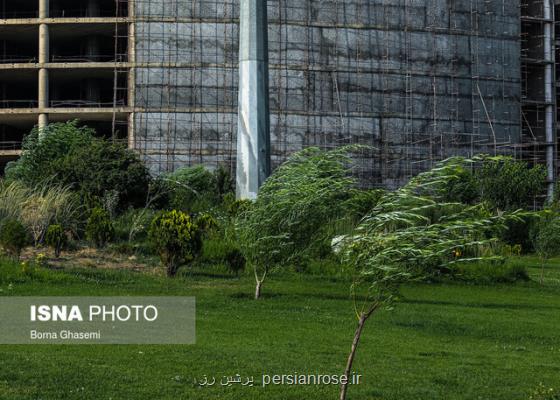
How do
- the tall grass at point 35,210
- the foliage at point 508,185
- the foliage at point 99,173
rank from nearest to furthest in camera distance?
the tall grass at point 35,210 → the foliage at point 99,173 → the foliage at point 508,185

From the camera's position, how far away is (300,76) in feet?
159

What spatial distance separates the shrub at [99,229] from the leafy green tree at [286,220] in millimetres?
6428

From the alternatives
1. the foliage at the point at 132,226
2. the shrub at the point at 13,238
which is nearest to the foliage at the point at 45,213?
the foliage at the point at 132,226

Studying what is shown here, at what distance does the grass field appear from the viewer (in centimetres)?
1007

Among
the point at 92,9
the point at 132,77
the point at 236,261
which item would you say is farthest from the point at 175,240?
the point at 92,9

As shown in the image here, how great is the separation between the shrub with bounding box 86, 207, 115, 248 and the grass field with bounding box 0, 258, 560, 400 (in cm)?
409

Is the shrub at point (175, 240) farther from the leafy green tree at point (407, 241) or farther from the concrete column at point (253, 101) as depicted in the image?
the leafy green tree at point (407, 241)

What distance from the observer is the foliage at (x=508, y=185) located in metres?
44.6

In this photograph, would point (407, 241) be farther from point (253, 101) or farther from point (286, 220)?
point (253, 101)

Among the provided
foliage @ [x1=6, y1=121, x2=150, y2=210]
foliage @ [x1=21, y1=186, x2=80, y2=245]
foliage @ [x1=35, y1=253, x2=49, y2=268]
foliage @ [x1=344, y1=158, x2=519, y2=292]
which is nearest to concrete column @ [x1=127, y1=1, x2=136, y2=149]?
foliage @ [x1=6, y1=121, x2=150, y2=210]

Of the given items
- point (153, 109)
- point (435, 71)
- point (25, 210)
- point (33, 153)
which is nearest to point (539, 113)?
point (435, 71)

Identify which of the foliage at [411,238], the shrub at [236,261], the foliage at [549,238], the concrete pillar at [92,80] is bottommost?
the shrub at [236,261]

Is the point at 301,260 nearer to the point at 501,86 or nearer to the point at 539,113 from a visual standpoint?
the point at 501,86

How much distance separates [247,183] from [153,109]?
16700mm
